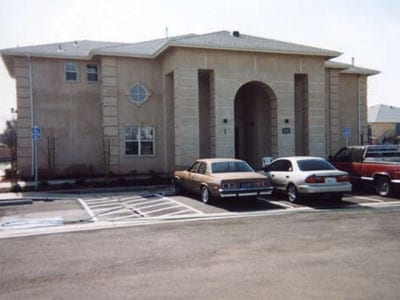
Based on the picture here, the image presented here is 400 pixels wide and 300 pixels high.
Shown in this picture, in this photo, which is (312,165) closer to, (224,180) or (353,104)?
(224,180)

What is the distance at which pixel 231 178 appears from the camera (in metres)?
12.6

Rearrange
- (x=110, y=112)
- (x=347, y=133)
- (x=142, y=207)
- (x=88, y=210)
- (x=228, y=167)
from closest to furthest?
(x=88, y=210)
(x=142, y=207)
(x=228, y=167)
(x=110, y=112)
(x=347, y=133)

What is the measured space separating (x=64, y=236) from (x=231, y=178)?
17.8ft

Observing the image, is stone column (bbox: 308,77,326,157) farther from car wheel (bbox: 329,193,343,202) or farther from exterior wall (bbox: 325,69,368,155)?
car wheel (bbox: 329,193,343,202)

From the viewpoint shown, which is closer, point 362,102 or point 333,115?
point 333,115

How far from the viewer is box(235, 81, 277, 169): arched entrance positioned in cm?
2194

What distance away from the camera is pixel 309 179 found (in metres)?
13.0

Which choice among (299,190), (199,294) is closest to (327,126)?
(299,190)

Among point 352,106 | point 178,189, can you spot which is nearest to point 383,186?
point 178,189

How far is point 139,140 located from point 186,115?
430 centimetres

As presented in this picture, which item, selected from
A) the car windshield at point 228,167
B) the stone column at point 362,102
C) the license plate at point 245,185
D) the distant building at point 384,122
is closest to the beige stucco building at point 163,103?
the stone column at point 362,102

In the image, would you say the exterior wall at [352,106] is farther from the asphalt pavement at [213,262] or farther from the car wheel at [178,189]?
the asphalt pavement at [213,262]

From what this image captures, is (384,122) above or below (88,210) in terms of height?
above

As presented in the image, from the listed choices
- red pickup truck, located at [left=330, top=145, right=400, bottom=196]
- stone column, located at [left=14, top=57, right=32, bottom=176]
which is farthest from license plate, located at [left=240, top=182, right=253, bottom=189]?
stone column, located at [left=14, top=57, right=32, bottom=176]
